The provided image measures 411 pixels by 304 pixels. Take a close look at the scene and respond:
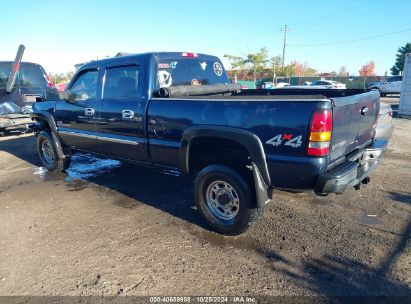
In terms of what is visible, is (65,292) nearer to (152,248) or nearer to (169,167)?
(152,248)

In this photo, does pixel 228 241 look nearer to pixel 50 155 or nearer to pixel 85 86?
pixel 85 86

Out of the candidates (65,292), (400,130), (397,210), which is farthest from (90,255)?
(400,130)

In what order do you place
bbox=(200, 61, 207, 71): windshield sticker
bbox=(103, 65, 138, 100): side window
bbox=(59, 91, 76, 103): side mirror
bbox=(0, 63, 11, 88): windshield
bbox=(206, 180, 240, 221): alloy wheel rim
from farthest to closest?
bbox=(0, 63, 11, 88): windshield, bbox=(59, 91, 76, 103): side mirror, bbox=(200, 61, 207, 71): windshield sticker, bbox=(103, 65, 138, 100): side window, bbox=(206, 180, 240, 221): alloy wheel rim

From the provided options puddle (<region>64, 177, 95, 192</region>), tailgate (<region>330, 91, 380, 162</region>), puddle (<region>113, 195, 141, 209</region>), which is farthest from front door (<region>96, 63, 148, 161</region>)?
tailgate (<region>330, 91, 380, 162</region>)

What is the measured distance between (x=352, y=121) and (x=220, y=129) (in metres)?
1.36

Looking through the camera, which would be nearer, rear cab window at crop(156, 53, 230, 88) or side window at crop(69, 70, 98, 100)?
rear cab window at crop(156, 53, 230, 88)

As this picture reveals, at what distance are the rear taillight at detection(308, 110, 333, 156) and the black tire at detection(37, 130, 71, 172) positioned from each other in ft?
15.4

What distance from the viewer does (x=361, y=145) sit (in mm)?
3898

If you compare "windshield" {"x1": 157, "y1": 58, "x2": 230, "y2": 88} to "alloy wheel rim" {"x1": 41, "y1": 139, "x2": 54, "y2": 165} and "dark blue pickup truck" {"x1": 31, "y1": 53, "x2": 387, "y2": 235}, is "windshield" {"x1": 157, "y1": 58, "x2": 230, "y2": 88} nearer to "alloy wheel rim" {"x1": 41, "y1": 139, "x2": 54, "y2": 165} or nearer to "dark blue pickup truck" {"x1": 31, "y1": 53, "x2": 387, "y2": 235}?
"dark blue pickup truck" {"x1": 31, "y1": 53, "x2": 387, "y2": 235}

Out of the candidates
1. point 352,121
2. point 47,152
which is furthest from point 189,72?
point 47,152

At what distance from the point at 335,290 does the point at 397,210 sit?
204 cm

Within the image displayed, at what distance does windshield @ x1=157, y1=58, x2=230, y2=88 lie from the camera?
4328mm

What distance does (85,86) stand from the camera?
521 centimetres

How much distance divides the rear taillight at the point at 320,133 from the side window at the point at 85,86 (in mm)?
3363
